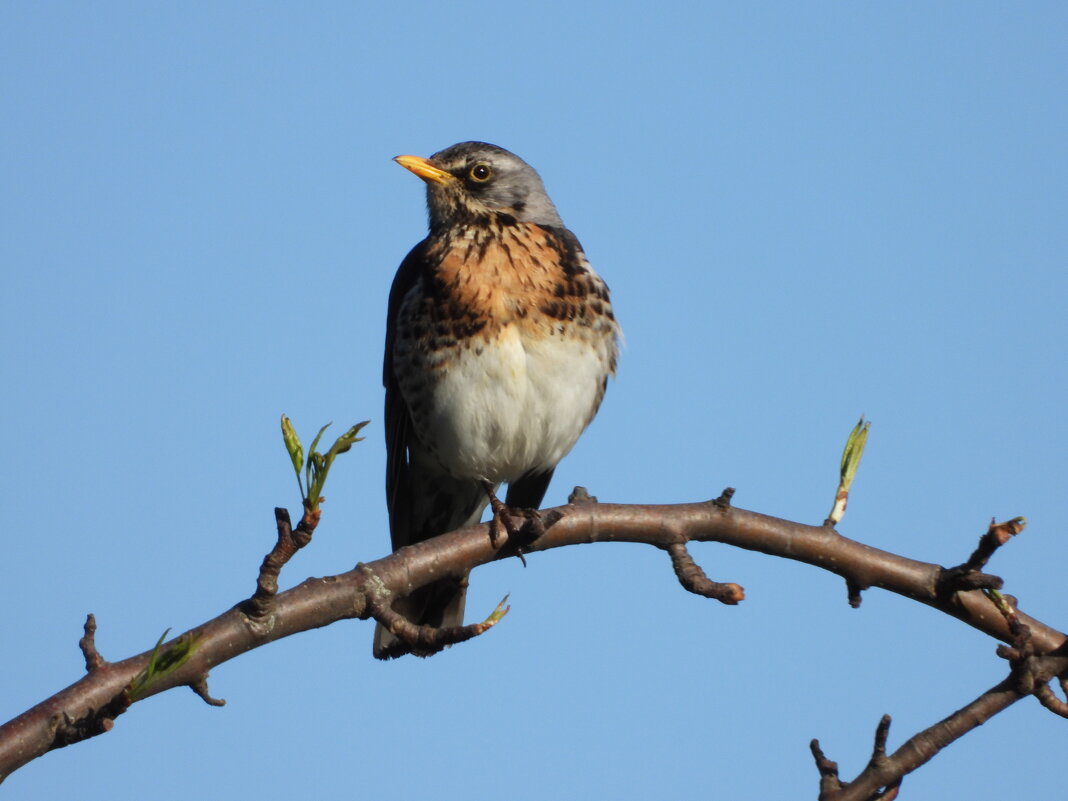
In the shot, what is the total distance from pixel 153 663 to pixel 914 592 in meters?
2.21

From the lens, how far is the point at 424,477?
6754 millimetres

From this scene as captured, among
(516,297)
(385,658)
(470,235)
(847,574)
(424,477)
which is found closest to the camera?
(847,574)

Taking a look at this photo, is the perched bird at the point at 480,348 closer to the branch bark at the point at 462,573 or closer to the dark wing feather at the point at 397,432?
the dark wing feather at the point at 397,432

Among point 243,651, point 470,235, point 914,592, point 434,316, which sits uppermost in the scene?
point 470,235

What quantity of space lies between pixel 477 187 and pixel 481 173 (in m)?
0.09

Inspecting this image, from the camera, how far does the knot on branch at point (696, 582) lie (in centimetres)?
375

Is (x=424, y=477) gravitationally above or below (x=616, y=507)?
above

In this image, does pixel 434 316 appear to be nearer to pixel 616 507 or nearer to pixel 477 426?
pixel 477 426

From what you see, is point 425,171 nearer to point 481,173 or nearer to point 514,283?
point 481,173

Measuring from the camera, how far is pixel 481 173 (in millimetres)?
6590

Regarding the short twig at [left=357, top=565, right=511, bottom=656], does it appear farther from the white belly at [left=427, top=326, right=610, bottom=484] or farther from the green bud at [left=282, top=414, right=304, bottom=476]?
the white belly at [left=427, top=326, right=610, bottom=484]

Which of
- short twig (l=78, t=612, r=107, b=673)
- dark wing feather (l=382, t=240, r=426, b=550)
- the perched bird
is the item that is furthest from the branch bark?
dark wing feather (l=382, t=240, r=426, b=550)

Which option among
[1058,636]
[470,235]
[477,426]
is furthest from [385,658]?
[1058,636]

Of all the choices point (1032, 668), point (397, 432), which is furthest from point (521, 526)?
point (397, 432)
